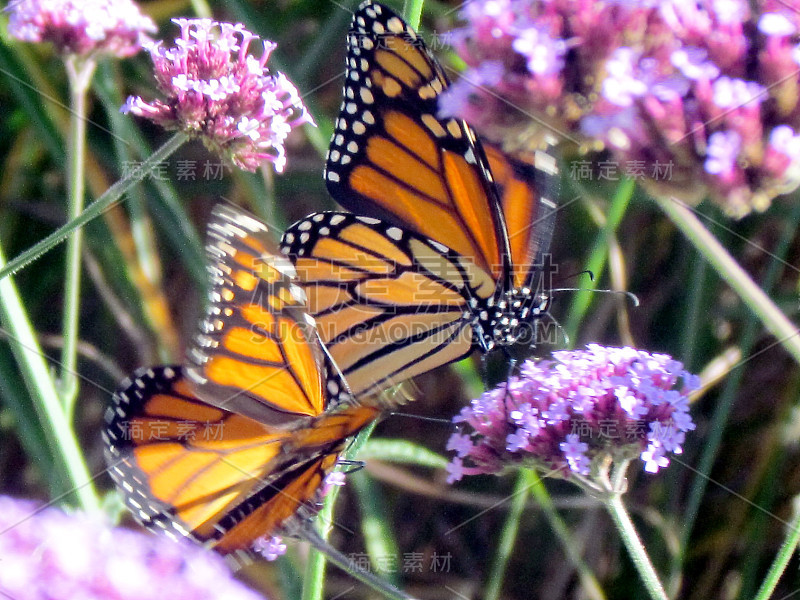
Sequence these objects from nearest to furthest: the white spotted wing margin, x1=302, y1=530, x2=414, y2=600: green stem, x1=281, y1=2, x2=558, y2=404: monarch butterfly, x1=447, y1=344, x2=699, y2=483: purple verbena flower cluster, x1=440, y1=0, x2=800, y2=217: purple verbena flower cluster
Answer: x1=440, y1=0, x2=800, y2=217: purple verbena flower cluster < x1=302, y1=530, x2=414, y2=600: green stem < x1=447, y1=344, x2=699, y2=483: purple verbena flower cluster < the white spotted wing margin < x1=281, y1=2, x2=558, y2=404: monarch butterfly

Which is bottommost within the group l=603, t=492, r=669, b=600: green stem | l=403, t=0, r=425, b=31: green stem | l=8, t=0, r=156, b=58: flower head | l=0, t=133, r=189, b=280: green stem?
l=603, t=492, r=669, b=600: green stem

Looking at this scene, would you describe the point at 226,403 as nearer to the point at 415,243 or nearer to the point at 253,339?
the point at 253,339

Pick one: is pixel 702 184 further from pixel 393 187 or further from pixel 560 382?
pixel 393 187

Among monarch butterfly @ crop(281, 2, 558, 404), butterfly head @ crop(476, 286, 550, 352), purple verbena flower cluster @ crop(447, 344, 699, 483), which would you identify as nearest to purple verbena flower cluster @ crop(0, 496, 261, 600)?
purple verbena flower cluster @ crop(447, 344, 699, 483)

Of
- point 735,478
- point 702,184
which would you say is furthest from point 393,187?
point 735,478

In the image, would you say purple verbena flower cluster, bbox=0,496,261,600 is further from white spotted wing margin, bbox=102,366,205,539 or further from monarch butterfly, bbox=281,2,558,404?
monarch butterfly, bbox=281,2,558,404

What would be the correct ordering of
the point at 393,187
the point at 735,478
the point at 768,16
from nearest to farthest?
the point at 768,16 → the point at 393,187 → the point at 735,478

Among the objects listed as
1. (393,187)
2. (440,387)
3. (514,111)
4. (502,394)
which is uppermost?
(514,111)

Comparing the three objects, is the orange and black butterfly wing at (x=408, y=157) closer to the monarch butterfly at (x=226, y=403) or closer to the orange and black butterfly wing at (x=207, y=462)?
the monarch butterfly at (x=226, y=403)
